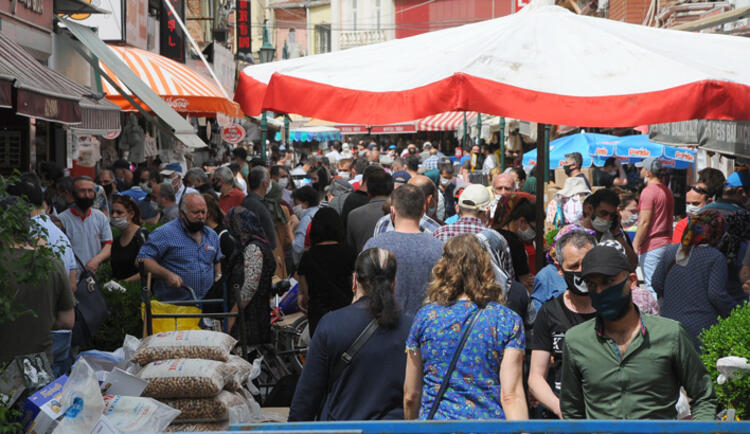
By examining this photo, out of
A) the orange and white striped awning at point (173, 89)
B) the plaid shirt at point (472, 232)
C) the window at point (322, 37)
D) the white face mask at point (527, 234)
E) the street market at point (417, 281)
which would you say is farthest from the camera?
the window at point (322, 37)

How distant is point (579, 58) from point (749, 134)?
225 inches

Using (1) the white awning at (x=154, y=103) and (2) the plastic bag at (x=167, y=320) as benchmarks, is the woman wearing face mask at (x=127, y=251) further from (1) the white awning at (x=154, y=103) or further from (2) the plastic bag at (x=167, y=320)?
(1) the white awning at (x=154, y=103)

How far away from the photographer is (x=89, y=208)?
8875 mm

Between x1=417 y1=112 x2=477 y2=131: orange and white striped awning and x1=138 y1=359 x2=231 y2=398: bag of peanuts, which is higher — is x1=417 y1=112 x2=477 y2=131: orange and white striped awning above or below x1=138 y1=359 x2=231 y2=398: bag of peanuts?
above

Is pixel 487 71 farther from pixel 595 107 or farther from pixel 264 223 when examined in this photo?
pixel 264 223

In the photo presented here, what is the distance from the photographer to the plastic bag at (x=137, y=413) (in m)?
5.10

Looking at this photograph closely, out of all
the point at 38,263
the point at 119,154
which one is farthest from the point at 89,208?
the point at 119,154

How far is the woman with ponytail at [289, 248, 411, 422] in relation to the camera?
166 inches

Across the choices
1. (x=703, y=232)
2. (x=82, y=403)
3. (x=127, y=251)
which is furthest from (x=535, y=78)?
(x=127, y=251)

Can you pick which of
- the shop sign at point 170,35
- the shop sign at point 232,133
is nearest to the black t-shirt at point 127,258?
the shop sign at point 170,35

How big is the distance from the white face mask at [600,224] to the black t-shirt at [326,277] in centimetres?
203

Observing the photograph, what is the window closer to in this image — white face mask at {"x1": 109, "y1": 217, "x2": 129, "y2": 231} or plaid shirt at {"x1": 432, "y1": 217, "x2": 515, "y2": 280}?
white face mask at {"x1": 109, "y1": 217, "x2": 129, "y2": 231}

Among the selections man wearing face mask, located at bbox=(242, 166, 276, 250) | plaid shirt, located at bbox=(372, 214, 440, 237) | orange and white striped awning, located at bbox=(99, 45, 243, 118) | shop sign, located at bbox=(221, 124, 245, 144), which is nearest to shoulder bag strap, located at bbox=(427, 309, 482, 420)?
plaid shirt, located at bbox=(372, 214, 440, 237)

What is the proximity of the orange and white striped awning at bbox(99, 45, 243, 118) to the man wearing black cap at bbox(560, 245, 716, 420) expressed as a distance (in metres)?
11.7
